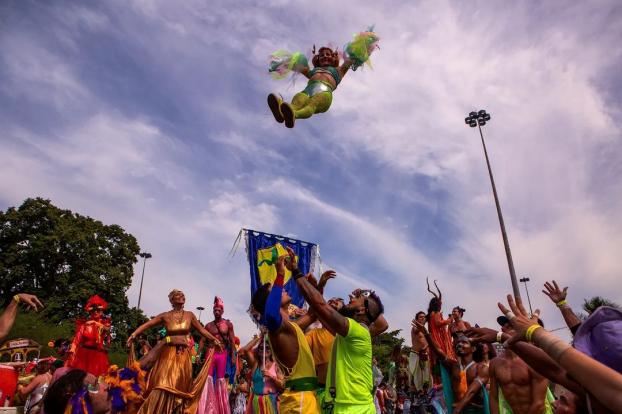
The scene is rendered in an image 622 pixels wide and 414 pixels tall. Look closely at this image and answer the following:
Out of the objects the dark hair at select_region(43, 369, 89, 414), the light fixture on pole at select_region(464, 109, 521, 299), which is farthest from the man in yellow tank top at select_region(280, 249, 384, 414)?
the light fixture on pole at select_region(464, 109, 521, 299)

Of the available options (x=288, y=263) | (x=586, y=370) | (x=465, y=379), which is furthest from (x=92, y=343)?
(x=586, y=370)

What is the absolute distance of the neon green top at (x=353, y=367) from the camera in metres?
3.79

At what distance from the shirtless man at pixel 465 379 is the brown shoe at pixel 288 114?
4.15 meters

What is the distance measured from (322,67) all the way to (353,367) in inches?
245

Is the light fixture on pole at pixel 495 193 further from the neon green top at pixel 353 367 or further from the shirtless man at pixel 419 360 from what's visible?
the neon green top at pixel 353 367

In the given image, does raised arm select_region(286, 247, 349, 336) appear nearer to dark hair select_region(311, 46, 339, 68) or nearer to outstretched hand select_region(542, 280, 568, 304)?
outstretched hand select_region(542, 280, 568, 304)

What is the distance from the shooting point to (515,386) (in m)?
4.85

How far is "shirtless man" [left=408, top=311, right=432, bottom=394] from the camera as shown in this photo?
422 inches

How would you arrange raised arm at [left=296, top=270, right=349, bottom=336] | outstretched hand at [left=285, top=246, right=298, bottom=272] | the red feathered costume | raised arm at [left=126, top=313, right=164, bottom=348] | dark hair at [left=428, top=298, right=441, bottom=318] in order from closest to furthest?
1. raised arm at [left=296, top=270, right=349, bottom=336]
2. outstretched hand at [left=285, top=246, right=298, bottom=272]
3. raised arm at [left=126, top=313, right=164, bottom=348]
4. the red feathered costume
5. dark hair at [left=428, top=298, right=441, bottom=318]

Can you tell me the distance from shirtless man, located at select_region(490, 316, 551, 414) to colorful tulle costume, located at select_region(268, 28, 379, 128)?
4.64 metres

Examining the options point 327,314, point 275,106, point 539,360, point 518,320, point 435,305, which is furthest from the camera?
point 435,305

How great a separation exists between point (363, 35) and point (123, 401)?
7578 millimetres

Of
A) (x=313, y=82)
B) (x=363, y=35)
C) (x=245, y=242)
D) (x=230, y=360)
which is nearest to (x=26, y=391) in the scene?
(x=230, y=360)

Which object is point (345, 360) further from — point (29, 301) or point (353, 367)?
point (29, 301)
